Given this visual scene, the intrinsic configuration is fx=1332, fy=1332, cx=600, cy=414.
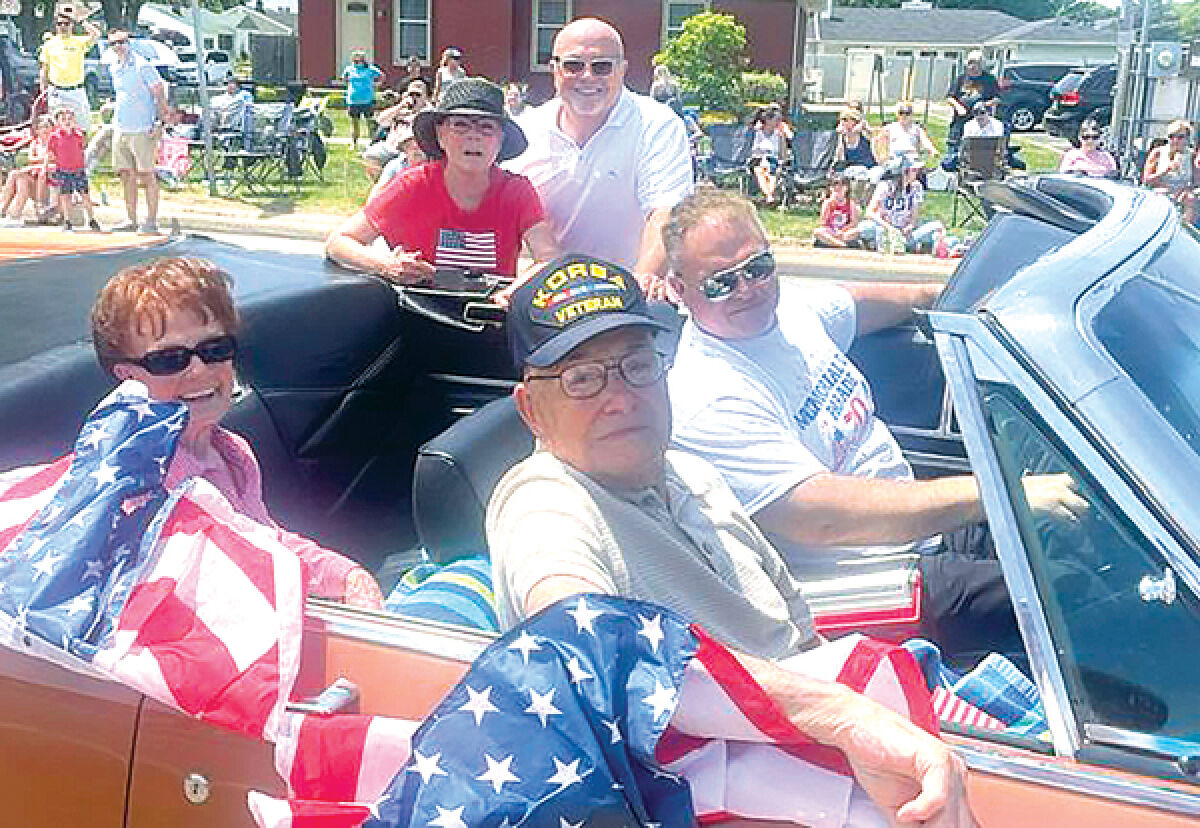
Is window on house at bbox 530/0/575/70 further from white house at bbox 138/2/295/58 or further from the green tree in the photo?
white house at bbox 138/2/295/58

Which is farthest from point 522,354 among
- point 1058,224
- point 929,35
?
point 929,35

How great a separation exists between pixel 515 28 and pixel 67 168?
1488 cm

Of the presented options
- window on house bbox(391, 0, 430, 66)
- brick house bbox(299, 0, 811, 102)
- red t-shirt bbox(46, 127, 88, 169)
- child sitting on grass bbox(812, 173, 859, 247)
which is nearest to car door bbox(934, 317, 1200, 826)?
child sitting on grass bbox(812, 173, 859, 247)

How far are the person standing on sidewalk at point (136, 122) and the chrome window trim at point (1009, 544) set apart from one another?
388 inches

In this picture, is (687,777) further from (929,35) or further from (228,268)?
(929,35)

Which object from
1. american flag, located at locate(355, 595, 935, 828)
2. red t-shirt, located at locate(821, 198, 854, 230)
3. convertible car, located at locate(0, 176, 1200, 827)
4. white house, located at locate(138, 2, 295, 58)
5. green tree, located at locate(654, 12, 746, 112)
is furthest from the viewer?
white house, located at locate(138, 2, 295, 58)

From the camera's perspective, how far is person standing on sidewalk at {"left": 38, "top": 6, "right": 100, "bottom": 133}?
12172 mm

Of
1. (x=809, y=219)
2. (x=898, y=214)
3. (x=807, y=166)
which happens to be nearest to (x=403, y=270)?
(x=898, y=214)

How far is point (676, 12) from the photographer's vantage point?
24078 millimetres

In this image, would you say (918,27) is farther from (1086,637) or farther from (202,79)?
(1086,637)

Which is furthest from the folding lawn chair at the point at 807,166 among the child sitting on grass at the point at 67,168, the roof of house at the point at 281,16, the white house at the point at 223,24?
the roof of house at the point at 281,16

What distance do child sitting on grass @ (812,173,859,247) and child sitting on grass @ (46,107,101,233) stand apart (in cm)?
597

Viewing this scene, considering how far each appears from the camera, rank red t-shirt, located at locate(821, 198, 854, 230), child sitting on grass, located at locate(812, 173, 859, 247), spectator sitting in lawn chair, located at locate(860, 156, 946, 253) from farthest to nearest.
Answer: red t-shirt, located at locate(821, 198, 854, 230), child sitting on grass, located at locate(812, 173, 859, 247), spectator sitting in lawn chair, located at locate(860, 156, 946, 253)

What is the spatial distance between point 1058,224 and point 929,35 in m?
46.9
